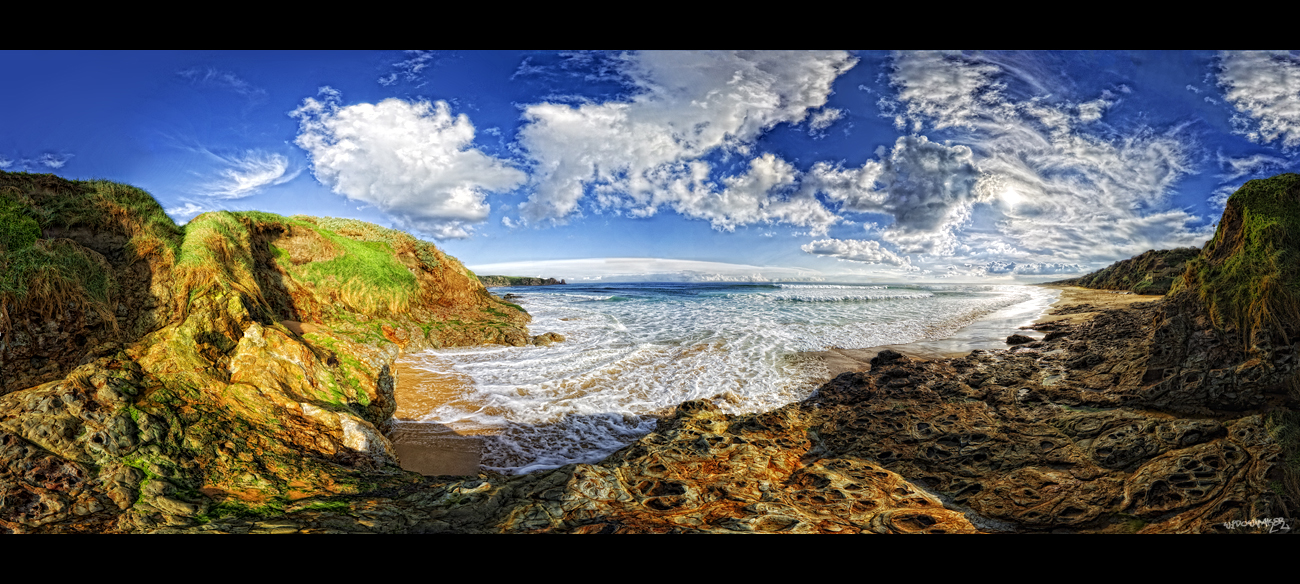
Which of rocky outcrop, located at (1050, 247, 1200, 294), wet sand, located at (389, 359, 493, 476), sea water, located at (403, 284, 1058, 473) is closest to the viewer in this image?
wet sand, located at (389, 359, 493, 476)

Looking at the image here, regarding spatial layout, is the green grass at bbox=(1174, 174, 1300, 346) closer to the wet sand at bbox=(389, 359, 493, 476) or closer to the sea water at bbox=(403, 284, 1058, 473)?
the sea water at bbox=(403, 284, 1058, 473)

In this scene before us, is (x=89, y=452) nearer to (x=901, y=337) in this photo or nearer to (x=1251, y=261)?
(x=1251, y=261)

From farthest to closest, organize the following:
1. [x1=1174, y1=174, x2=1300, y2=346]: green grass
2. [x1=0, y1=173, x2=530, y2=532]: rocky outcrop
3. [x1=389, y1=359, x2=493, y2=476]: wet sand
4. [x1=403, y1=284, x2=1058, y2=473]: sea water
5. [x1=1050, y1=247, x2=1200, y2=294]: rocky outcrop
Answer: [x1=1050, y1=247, x2=1200, y2=294]: rocky outcrop, [x1=403, y1=284, x2=1058, y2=473]: sea water, [x1=389, y1=359, x2=493, y2=476]: wet sand, [x1=1174, y1=174, x2=1300, y2=346]: green grass, [x1=0, y1=173, x2=530, y2=532]: rocky outcrop

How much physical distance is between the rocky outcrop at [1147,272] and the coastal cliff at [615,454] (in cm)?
2123

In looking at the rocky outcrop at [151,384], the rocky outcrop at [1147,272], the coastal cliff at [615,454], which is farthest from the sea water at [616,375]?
the rocky outcrop at [1147,272]

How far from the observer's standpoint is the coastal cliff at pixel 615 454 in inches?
105

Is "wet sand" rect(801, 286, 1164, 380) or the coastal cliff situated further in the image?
"wet sand" rect(801, 286, 1164, 380)

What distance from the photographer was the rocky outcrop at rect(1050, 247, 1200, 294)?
67.7 ft

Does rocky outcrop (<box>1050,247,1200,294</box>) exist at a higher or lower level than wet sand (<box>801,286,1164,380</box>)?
higher

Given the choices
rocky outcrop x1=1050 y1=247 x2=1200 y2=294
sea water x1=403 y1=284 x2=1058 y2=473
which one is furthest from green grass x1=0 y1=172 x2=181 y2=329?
rocky outcrop x1=1050 y1=247 x2=1200 y2=294

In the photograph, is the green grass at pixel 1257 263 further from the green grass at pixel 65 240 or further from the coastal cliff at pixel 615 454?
the green grass at pixel 65 240

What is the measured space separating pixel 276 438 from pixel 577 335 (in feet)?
29.3

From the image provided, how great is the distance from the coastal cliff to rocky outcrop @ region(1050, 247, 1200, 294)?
21.2 metres

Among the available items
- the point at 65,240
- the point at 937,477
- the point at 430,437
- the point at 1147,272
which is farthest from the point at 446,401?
the point at 1147,272
